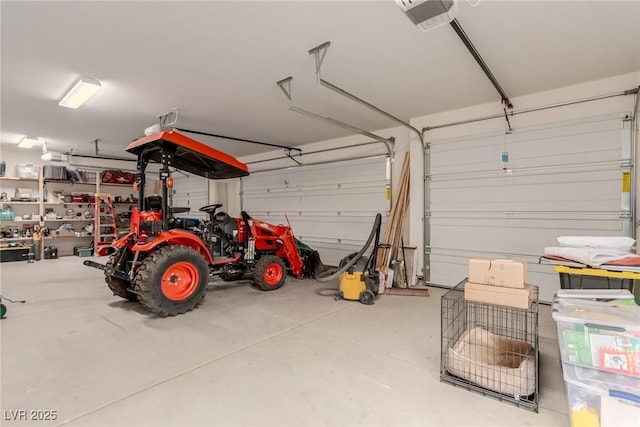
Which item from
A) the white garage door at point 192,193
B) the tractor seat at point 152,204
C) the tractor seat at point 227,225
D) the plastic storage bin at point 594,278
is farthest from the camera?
the white garage door at point 192,193

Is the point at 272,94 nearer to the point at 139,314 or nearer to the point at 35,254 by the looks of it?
the point at 139,314

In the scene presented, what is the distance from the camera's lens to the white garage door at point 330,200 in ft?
18.8

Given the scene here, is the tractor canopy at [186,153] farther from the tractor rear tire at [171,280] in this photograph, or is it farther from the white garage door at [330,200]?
the white garage door at [330,200]

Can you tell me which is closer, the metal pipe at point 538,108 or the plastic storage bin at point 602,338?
the plastic storage bin at point 602,338

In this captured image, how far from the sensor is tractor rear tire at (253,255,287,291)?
4375 mm

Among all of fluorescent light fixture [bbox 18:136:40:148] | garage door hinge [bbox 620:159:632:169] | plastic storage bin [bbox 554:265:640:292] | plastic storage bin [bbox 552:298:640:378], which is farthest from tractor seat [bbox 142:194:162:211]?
garage door hinge [bbox 620:159:632:169]

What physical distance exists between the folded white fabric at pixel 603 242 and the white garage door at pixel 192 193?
8439 millimetres

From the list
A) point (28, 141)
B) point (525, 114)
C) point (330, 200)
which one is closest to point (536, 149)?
point (525, 114)

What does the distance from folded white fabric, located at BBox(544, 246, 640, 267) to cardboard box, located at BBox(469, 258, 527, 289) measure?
580 millimetres

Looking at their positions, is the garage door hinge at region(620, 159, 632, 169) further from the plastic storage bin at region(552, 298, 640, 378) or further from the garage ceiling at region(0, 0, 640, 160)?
the plastic storage bin at region(552, 298, 640, 378)

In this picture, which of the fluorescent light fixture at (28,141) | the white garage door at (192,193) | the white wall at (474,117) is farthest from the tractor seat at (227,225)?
the fluorescent light fixture at (28,141)

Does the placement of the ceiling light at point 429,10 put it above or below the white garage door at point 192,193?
above

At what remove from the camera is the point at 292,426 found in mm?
1636

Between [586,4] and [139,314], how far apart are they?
16.4 feet
